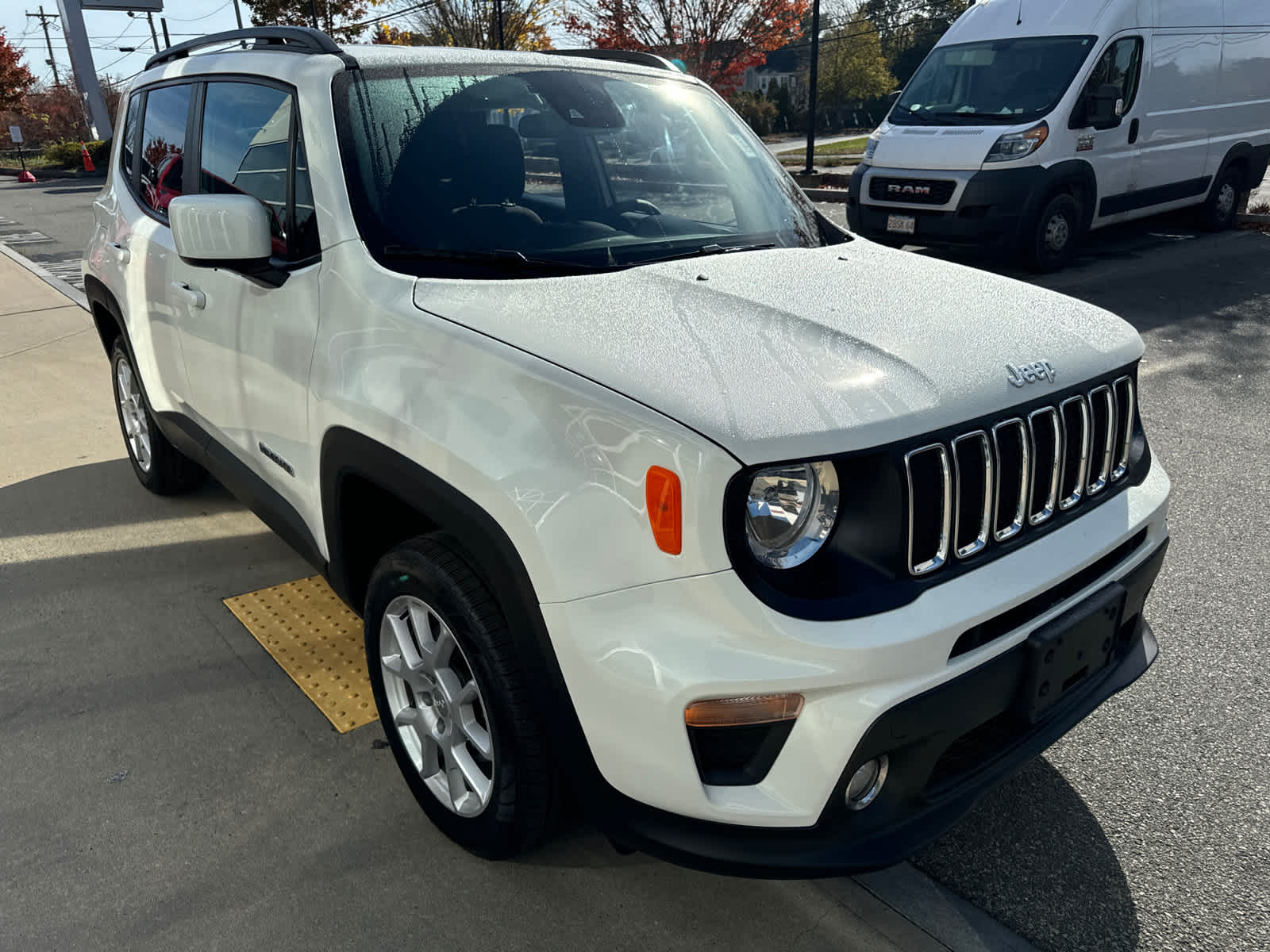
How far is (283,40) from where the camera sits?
2949 millimetres

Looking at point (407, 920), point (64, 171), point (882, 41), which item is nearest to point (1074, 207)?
point (407, 920)

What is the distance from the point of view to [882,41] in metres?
61.1

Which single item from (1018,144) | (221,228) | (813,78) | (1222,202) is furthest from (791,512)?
(813,78)

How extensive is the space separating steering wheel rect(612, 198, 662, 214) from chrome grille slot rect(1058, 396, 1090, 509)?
49.5 inches

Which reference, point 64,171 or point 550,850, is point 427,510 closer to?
point 550,850

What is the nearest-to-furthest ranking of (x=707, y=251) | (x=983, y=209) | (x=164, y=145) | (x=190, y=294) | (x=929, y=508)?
(x=929, y=508) → (x=707, y=251) → (x=190, y=294) → (x=164, y=145) → (x=983, y=209)

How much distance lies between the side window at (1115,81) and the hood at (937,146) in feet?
2.06

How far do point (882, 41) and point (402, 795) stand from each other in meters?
66.6

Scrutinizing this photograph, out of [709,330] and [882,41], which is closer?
[709,330]

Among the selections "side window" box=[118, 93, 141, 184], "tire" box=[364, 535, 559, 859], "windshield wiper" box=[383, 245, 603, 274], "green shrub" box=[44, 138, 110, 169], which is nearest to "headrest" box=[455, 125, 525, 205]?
"windshield wiper" box=[383, 245, 603, 274]

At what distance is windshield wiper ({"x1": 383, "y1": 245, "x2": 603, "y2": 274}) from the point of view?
2385 mm

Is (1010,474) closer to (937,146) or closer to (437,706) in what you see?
(437,706)

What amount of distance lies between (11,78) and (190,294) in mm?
44713

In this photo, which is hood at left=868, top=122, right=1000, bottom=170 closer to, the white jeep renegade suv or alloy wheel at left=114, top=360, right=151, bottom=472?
the white jeep renegade suv
